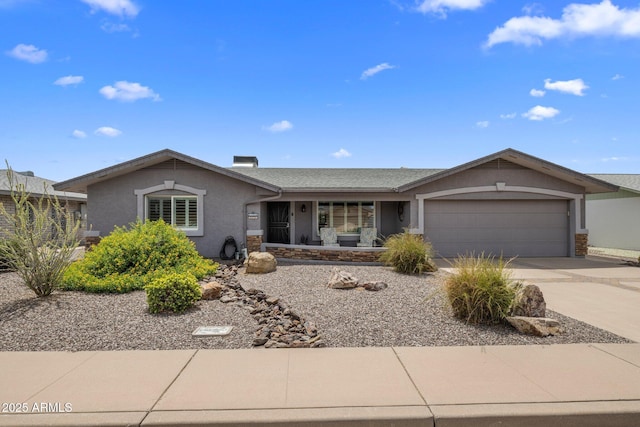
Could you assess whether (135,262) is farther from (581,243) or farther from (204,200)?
(581,243)

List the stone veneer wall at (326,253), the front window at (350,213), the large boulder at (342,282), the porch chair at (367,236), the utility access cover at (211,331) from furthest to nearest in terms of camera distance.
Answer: the front window at (350,213), the porch chair at (367,236), the stone veneer wall at (326,253), the large boulder at (342,282), the utility access cover at (211,331)

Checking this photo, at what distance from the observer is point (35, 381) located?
3.56 m

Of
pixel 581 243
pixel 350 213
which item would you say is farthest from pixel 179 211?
pixel 581 243

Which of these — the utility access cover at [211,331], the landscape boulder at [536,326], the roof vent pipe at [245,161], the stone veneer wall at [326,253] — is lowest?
the utility access cover at [211,331]

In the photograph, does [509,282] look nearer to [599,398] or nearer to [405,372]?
[599,398]

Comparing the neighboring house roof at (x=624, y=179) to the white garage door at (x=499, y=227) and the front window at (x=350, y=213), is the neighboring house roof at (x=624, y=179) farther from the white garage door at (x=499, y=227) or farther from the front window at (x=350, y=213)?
the front window at (x=350, y=213)

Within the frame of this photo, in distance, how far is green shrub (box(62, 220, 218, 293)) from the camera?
7246 millimetres

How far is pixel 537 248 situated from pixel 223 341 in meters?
13.2

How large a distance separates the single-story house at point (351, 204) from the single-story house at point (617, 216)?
6381 mm

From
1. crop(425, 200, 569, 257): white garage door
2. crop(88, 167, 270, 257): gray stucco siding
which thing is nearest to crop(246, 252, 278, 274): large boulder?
crop(88, 167, 270, 257): gray stucco siding

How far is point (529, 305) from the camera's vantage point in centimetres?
525

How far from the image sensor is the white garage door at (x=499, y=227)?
42.8 feet

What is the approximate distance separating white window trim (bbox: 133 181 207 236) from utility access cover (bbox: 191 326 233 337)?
7015 millimetres

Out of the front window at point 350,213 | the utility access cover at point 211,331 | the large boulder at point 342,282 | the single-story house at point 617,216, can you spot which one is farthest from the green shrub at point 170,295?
the single-story house at point 617,216
